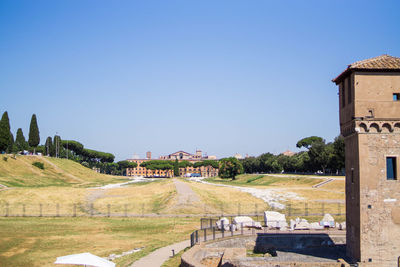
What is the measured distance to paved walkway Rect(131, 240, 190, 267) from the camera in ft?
88.8

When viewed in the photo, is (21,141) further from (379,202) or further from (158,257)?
(379,202)

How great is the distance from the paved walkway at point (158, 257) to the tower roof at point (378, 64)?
16.6 meters

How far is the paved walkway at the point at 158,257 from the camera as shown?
27.1m

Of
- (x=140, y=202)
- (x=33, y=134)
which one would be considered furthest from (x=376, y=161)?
(x=33, y=134)

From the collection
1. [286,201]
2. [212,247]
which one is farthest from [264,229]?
[286,201]

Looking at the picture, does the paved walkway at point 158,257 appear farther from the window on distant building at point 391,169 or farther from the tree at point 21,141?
the tree at point 21,141

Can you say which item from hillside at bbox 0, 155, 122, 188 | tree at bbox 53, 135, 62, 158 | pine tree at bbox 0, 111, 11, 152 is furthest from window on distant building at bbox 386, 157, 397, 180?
tree at bbox 53, 135, 62, 158

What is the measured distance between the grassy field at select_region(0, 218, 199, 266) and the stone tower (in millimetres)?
14609

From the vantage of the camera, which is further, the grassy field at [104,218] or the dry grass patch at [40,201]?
the dry grass patch at [40,201]

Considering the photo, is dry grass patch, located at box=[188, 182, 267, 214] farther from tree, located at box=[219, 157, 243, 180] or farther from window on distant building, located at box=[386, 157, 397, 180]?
tree, located at box=[219, 157, 243, 180]

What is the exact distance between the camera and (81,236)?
1550 inches

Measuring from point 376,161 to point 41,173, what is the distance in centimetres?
10289

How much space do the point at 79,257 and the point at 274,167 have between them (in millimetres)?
151890

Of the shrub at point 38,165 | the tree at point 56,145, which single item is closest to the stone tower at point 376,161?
the shrub at point 38,165
